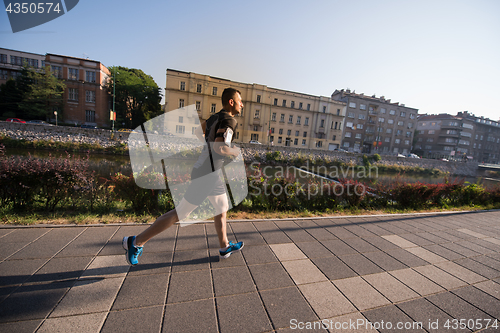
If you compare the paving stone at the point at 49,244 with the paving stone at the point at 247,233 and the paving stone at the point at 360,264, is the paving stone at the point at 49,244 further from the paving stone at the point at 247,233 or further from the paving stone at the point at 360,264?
the paving stone at the point at 360,264

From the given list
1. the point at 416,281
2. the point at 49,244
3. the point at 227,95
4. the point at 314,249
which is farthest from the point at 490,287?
the point at 49,244

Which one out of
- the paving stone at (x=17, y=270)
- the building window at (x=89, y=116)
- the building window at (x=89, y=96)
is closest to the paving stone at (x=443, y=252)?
the paving stone at (x=17, y=270)

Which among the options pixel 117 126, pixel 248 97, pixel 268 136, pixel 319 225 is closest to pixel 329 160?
pixel 268 136

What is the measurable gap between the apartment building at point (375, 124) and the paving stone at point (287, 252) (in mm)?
57991

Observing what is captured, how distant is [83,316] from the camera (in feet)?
6.07

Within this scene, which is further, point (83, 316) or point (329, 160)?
point (329, 160)

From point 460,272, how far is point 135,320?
14.1ft

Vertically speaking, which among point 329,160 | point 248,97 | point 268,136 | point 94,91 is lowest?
point 329,160

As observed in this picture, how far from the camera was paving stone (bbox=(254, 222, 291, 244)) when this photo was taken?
12.1ft

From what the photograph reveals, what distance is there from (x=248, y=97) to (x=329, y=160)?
2362 centimetres

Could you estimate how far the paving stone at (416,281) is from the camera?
2.63m

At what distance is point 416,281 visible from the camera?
9.21 ft

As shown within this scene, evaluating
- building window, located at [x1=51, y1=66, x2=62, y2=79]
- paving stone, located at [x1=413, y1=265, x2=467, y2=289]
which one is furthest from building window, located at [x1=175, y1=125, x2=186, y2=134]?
paving stone, located at [x1=413, y1=265, x2=467, y2=289]

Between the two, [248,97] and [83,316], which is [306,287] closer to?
[83,316]
